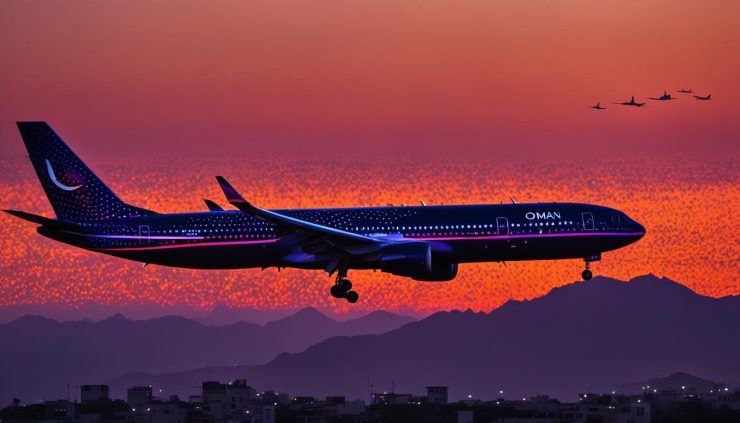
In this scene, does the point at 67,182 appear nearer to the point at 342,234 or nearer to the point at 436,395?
the point at 342,234

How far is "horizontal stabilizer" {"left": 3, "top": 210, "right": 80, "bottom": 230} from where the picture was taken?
95625mm

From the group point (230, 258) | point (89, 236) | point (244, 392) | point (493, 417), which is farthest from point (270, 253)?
point (244, 392)

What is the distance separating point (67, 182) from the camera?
354ft

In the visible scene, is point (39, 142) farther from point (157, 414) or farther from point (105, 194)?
point (157, 414)

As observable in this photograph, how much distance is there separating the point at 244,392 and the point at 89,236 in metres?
55.0

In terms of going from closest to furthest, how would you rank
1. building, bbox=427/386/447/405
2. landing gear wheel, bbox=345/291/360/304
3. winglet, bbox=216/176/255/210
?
winglet, bbox=216/176/255/210, landing gear wheel, bbox=345/291/360/304, building, bbox=427/386/447/405

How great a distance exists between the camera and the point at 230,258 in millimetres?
103688

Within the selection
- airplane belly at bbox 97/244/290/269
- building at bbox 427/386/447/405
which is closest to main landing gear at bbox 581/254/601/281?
airplane belly at bbox 97/244/290/269

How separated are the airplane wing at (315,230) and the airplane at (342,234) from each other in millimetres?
89

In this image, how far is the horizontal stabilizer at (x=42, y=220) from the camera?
95625 mm

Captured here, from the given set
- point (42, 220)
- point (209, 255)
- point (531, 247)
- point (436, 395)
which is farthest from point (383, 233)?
point (436, 395)

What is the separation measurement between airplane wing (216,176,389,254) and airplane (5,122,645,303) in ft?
0.29

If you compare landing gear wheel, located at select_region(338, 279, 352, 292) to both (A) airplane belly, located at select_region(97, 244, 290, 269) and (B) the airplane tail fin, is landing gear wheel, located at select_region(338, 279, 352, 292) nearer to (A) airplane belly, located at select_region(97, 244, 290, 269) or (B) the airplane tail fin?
(A) airplane belly, located at select_region(97, 244, 290, 269)

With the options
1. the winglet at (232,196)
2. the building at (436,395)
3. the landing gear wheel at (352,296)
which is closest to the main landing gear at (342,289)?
the landing gear wheel at (352,296)
